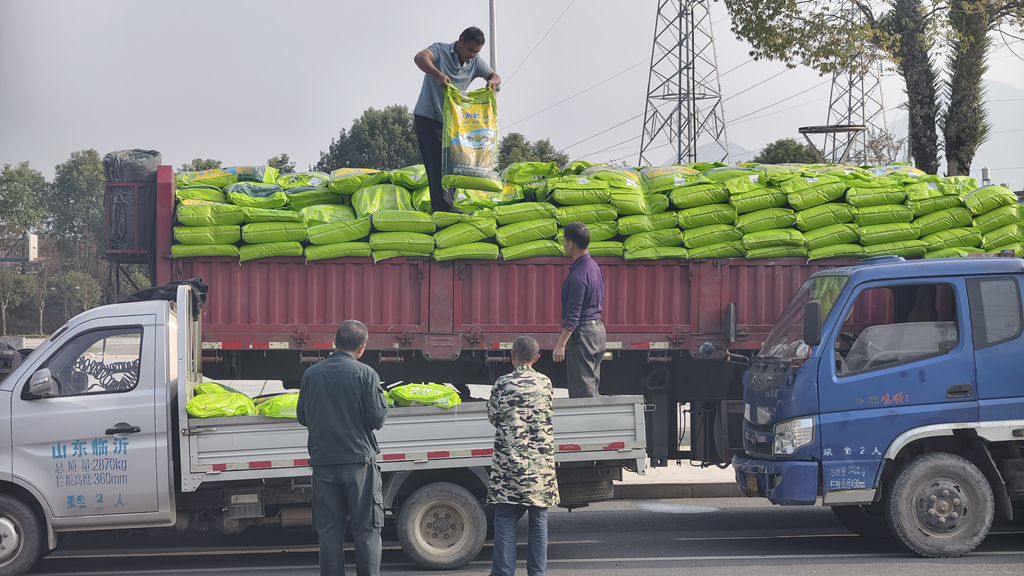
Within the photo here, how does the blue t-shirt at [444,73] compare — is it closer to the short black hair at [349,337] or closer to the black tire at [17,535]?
the short black hair at [349,337]

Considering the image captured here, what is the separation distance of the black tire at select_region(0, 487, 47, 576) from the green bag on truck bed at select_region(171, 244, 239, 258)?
2.66 m

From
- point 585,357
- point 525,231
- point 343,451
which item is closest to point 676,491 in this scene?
point 585,357

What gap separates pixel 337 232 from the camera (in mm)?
7773

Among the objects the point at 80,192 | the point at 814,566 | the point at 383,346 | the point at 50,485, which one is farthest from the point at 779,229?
the point at 80,192

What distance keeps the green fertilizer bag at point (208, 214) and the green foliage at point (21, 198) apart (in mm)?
58057

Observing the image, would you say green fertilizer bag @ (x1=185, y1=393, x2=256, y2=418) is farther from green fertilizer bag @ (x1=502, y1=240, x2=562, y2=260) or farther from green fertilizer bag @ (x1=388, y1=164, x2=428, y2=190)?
green fertilizer bag @ (x1=388, y1=164, x2=428, y2=190)

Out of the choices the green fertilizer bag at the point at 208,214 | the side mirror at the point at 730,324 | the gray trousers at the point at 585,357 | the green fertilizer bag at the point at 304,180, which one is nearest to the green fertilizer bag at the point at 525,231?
the gray trousers at the point at 585,357

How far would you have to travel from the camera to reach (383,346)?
307 inches

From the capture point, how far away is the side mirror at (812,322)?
603 centimetres

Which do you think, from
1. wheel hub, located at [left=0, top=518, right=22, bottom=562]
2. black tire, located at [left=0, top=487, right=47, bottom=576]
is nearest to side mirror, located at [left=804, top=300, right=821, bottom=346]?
black tire, located at [left=0, top=487, right=47, bottom=576]

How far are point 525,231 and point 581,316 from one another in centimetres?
142

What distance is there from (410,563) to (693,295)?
3.56m

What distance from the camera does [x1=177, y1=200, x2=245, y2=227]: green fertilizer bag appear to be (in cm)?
774

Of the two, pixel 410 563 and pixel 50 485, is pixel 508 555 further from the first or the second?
pixel 50 485
